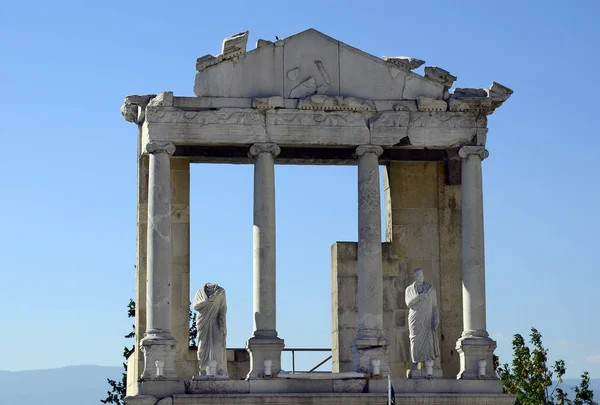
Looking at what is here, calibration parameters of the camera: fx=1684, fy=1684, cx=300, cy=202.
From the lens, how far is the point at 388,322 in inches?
1655

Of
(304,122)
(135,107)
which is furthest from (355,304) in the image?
(135,107)

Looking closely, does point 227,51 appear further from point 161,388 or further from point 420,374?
point 420,374

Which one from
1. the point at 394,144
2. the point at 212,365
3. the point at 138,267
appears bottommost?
the point at 212,365

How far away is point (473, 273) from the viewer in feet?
130

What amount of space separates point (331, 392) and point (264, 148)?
19.3ft

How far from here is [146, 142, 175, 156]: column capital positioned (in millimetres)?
39094

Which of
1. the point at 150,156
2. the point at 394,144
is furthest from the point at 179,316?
the point at 394,144

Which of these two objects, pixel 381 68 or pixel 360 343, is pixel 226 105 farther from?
pixel 360 343

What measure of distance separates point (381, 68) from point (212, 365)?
832 centimetres

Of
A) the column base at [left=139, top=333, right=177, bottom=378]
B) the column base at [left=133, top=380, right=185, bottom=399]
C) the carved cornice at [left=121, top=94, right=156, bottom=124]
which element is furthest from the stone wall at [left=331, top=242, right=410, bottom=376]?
the carved cornice at [left=121, top=94, right=156, bottom=124]

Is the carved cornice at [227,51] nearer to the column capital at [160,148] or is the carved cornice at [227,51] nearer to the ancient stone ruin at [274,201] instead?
the ancient stone ruin at [274,201]

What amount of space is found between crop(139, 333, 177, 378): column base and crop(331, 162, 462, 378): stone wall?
16.7ft

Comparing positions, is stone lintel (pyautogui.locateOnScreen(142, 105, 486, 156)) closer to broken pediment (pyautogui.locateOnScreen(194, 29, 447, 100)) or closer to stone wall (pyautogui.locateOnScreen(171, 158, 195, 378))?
broken pediment (pyautogui.locateOnScreen(194, 29, 447, 100))

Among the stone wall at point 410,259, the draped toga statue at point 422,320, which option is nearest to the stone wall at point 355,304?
the stone wall at point 410,259
